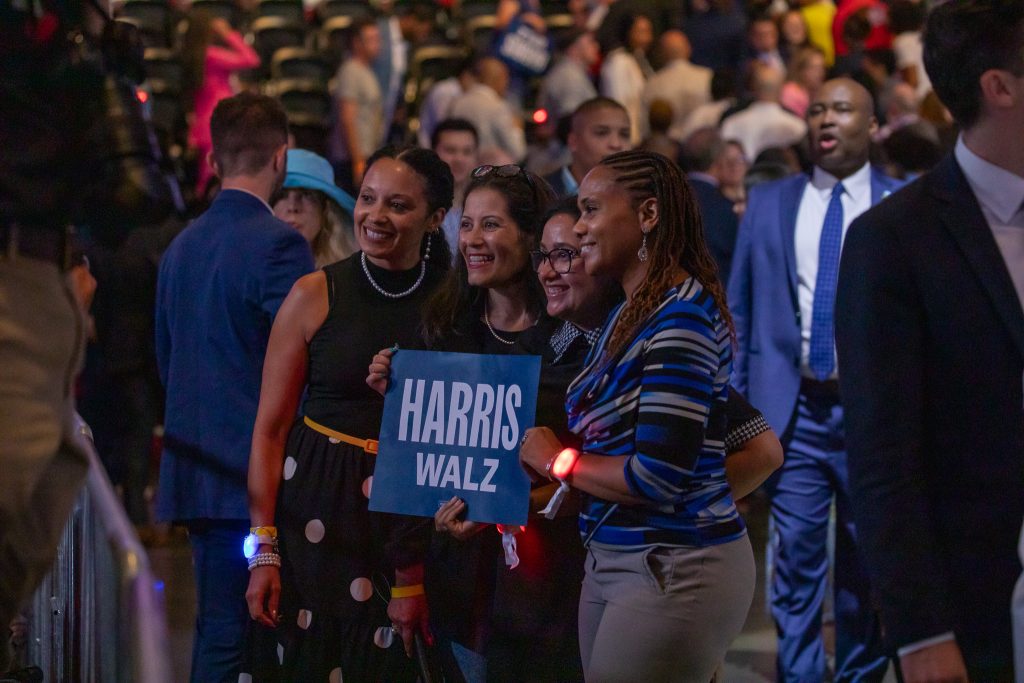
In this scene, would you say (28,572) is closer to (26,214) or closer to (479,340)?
(26,214)

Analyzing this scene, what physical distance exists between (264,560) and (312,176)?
1.76 meters

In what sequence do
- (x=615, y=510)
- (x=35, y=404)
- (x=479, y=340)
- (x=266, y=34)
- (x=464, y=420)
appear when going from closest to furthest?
(x=35, y=404) → (x=615, y=510) → (x=464, y=420) → (x=479, y=340) → (x=266, y=34)

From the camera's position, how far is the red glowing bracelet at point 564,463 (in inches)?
117

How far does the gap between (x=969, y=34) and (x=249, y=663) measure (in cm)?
247

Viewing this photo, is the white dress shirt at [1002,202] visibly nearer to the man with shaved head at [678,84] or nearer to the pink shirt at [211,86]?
the pink shirt at [211,86]

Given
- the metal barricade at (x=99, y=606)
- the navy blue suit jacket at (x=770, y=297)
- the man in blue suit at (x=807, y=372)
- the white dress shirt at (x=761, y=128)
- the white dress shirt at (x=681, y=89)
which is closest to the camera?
the metal barricade at (x=99, y=606)

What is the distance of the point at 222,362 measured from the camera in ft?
13.5

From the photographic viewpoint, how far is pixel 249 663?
12.8 feet

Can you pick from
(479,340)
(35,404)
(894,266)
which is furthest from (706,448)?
(35,404)

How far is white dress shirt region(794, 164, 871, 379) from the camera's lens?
5.45 metres

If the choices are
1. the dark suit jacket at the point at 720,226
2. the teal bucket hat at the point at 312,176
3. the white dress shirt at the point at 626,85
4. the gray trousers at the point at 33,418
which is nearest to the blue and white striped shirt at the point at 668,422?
the gray trousers at the point at 33,418

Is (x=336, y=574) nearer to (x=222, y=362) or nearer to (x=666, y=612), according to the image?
(x=222, y=362)

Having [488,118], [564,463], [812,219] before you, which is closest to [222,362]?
[564,463]

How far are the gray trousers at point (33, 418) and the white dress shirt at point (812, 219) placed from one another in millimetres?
3499
